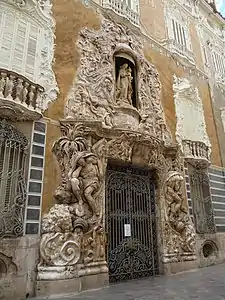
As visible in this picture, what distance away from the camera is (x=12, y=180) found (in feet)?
18.0

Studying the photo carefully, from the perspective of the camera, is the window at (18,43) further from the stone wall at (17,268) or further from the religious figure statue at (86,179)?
the stone wall at (17,268)

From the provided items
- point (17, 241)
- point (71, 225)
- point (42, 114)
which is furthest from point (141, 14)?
point (17, 241)

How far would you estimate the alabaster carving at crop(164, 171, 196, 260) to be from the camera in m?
7.90

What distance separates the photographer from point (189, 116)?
10.8 m

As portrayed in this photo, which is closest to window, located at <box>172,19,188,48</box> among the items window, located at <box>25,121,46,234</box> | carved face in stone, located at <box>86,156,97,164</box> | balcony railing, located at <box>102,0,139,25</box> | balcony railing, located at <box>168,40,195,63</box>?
balcony railing, located at <box>168,40,195,63</box>

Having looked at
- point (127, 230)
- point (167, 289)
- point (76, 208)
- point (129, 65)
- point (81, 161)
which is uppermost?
point (129, 65)

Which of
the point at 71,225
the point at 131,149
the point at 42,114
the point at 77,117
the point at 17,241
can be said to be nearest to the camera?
the point at 17,241

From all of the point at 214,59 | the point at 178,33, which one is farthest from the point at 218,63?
the point at 178,33

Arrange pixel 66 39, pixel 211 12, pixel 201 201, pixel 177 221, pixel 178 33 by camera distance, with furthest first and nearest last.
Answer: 1. pixel 211 12
2. pixel 178 33
3. pixel 201 201
4. pixel 177 221
5. pixel 66 39

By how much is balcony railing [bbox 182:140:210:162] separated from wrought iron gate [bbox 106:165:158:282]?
7.36 ft

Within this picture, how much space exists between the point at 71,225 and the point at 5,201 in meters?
1.43

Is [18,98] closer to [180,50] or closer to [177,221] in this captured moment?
[177,221]

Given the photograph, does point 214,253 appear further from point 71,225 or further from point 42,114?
point 42,114

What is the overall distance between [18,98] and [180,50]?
843 centimetres
